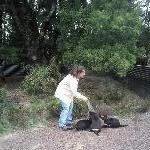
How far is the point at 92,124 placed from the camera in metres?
11.1

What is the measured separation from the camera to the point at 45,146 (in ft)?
32.7

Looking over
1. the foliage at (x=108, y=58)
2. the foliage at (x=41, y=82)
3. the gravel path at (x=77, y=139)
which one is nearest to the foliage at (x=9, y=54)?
the foliage at (x=41, y=82)

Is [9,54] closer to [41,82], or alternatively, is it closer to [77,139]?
[41,82]

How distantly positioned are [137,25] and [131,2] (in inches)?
51.5

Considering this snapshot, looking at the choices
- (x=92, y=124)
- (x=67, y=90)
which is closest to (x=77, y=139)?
(x=92, y=124)

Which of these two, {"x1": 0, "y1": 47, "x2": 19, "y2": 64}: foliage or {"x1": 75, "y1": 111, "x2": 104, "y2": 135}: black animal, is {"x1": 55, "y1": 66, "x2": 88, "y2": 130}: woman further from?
{"x1": 0, "y1": 47, "x2": 19, "y2": 64}: foliage

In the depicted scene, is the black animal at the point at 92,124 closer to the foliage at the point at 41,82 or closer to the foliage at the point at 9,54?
the foliage at the point at 41,82

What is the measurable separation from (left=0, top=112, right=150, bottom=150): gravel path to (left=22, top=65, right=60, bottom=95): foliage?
124 inches

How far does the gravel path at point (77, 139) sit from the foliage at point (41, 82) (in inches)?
124

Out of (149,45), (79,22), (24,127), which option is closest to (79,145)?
(24,127)

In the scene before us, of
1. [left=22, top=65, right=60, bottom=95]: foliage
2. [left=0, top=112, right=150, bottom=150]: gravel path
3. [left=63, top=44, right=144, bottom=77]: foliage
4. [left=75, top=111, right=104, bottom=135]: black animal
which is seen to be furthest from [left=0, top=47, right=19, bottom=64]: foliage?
[left=75, top=111, right=104, bottom=135]: black animal

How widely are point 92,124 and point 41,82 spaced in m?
3.99

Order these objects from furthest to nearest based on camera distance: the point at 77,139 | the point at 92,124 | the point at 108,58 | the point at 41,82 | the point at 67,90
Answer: the point at 41,82
the point at 108,58
the point at 67,90
the point at 92,124
the point at 77,139

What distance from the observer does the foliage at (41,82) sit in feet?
48.2
